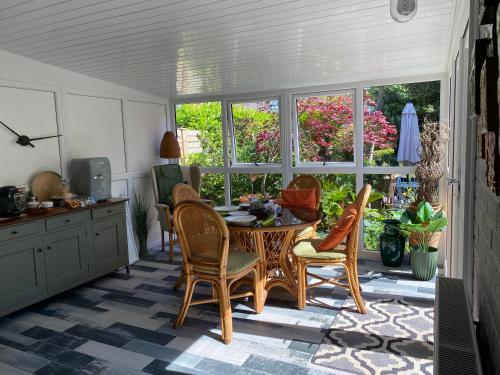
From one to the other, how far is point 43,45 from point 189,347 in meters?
2.80

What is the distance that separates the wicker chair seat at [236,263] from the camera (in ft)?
8.95

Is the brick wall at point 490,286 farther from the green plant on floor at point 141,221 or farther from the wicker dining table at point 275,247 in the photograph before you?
the green plant on floor at point 141,221

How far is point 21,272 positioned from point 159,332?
4.15 feet

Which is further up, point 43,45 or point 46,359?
point 43,45

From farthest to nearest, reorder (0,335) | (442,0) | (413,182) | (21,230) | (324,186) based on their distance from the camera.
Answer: (324,186) < (413,182) < (21,230) < (0,335) < (442,0)

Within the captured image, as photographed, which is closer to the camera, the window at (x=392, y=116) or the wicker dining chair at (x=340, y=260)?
the wicker dining chair at (x=340, y=260)

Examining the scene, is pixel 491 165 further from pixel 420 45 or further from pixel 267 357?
pixel 420 45

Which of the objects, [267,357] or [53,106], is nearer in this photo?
[267,357]

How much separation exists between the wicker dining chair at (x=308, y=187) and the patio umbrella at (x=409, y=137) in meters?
1.07

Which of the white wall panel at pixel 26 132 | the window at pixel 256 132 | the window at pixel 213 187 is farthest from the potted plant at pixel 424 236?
the white wall panel at pixel 26 132

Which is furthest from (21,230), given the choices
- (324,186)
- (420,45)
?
(420,45)

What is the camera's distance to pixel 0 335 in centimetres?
291

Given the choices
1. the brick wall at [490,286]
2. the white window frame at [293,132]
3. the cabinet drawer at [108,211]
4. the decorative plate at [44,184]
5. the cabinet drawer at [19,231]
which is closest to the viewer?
the brick wall at [490,286]

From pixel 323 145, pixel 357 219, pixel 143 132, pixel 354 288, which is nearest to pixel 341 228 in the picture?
pixel 357 219
